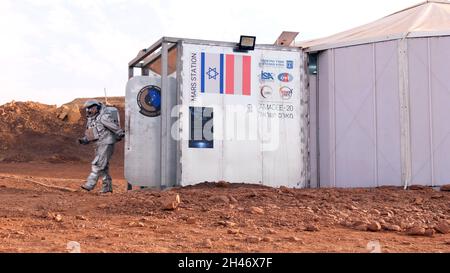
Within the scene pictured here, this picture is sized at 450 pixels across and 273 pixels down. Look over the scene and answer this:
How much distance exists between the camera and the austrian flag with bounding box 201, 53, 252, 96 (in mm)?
12438

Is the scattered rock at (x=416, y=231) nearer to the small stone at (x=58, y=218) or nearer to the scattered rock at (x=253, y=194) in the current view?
the scattered rock at (x=253, y=194)

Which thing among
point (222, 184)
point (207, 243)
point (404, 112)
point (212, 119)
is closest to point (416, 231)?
point (207, 243)

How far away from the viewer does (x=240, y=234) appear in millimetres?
6945

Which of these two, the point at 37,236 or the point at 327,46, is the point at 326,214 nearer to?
the point at 37,236

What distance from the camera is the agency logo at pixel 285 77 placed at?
514 inches

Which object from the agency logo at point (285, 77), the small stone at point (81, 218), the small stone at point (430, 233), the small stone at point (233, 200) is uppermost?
the agency logo at point (285, 77)

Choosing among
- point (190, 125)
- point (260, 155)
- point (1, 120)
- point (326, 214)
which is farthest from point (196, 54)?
point (1, 120)

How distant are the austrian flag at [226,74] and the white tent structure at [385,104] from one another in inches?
61.8

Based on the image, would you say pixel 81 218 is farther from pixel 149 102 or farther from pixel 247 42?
pixel 247 42

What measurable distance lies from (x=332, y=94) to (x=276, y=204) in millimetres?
4531

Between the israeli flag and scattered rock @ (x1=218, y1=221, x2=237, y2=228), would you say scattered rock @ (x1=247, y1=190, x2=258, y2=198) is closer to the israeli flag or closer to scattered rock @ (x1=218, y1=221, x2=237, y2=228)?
scattered rock @ (x1=218, y1=221, x2=237, y2=228)

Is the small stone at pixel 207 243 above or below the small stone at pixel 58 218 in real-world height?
below

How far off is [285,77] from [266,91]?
0.55 meters

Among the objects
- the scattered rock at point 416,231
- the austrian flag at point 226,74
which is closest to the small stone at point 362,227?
the scattered rock at point 416,231
